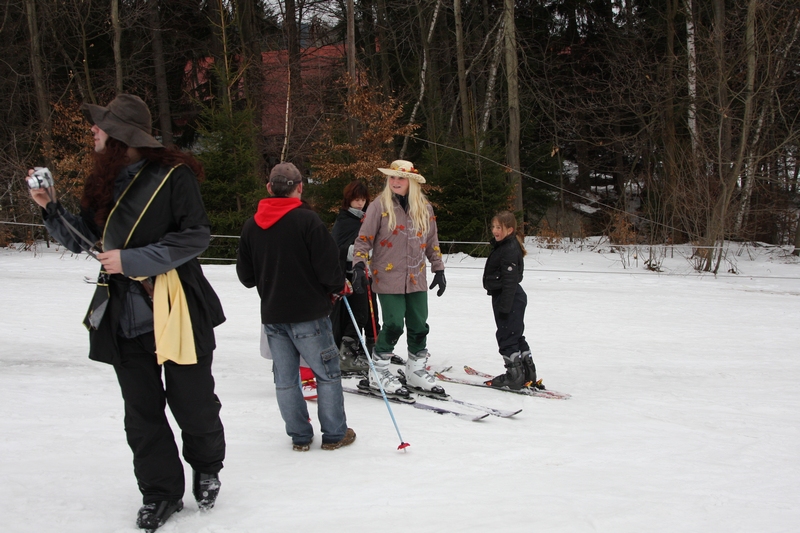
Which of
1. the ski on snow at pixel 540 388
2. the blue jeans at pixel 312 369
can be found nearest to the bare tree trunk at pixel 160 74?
the ski on snow at pixel 540 388

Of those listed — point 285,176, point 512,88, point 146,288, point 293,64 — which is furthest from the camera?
point 293,64

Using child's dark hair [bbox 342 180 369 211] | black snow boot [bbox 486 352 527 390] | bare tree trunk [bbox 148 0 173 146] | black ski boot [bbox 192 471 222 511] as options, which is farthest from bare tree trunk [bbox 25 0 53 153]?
black ski boot [bbox 192 471 222 511]

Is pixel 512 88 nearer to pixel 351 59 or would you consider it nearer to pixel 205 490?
pixel 351 59

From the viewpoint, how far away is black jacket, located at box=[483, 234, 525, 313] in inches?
245

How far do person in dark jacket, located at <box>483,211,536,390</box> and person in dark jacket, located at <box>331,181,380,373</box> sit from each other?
1237mm

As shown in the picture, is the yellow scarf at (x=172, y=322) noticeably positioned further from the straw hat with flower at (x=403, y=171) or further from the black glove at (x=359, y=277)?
the straw hat with flower at (x=403, y=171)

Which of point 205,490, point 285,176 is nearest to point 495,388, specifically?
point 285,176

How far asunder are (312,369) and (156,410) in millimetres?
1202

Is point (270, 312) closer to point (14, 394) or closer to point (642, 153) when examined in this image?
point (14, 394)

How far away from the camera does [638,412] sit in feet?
18.8

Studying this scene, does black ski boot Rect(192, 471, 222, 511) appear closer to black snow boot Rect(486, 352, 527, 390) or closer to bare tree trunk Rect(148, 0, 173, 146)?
black snow boot Rect(486, 352, 527, 390)

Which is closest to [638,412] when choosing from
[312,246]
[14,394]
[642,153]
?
[312,246]

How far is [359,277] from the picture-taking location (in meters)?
5.42

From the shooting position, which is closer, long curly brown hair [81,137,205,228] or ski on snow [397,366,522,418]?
long curly brown hair [81,137,205,228]
